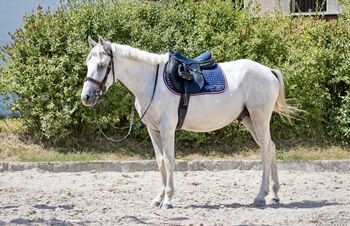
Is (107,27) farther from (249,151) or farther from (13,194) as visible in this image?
(13,194)

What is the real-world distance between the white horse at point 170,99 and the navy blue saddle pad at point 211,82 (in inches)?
2.3

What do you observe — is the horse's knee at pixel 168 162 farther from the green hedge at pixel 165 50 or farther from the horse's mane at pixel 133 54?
the green hedge at pixel 165 50

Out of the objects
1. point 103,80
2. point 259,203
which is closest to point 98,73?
point 103,80

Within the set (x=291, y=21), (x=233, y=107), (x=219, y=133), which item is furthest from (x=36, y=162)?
(x=291, y=21)

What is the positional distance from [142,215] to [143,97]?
1655 millimetres

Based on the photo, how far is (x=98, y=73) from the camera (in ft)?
29.4

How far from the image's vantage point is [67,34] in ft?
44.1

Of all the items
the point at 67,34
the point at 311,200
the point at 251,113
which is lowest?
the point at 311,200

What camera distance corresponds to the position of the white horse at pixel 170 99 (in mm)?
8992

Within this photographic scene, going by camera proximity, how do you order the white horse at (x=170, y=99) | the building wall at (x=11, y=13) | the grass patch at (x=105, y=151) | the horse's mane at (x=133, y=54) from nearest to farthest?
the white horse at (x=170, y=99) < the horse's mane at (x=133, y=54) < the grass patch at (x=105, y=151) < the building wall at (x=11, y=13)

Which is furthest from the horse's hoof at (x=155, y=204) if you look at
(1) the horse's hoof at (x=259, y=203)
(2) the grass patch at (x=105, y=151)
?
(2) the grass patch at (x=105, y=151)

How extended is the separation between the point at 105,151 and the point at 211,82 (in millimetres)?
4371

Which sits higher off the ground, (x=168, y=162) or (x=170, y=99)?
(x=170, y=99)

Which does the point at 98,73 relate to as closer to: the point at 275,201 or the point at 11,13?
the point at 275,201
